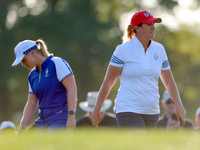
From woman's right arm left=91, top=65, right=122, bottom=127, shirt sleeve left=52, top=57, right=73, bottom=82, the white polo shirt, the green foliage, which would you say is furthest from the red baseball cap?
the green foliage

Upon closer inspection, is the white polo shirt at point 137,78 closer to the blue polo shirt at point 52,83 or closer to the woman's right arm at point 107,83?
the woman's right arm at point 107,83

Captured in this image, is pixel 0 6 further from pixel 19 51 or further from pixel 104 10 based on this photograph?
pixel 19 51

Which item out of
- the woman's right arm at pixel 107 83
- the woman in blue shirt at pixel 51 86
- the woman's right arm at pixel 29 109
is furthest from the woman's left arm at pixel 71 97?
the woman's right arm at pixel 29 109

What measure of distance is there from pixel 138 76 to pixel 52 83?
123 centimetres

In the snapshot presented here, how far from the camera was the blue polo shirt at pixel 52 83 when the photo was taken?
6.94 meters

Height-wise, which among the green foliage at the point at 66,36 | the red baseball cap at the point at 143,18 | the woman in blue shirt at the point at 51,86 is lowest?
the green foliage at the point at 66,36

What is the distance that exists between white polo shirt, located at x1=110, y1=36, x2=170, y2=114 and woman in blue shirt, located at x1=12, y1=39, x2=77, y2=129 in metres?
0.69

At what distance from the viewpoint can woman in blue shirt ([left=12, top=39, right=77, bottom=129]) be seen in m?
6.89

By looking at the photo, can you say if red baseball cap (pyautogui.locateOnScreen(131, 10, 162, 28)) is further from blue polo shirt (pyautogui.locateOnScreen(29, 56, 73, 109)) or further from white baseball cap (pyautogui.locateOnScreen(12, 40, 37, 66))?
white baseball cap (pyautogui.locateOnScreen(12, 40, 37, 66))

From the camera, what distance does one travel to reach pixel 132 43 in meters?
6.60

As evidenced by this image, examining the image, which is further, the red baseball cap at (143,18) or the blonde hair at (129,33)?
the blonde hair at (129,33)

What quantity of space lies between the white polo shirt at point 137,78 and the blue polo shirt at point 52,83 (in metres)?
0.80

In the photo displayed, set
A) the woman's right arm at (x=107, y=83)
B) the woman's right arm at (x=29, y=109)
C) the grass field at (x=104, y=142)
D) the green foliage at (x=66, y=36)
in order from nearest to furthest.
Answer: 1. the grass field at (x=104, y=142)
2. the woman's right arm at (x=107, y=83)
3. the woman's right arm at (x=29, y=109)
4. the green foliage at (x=66, y=36)

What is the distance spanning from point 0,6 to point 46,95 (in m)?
31.6
